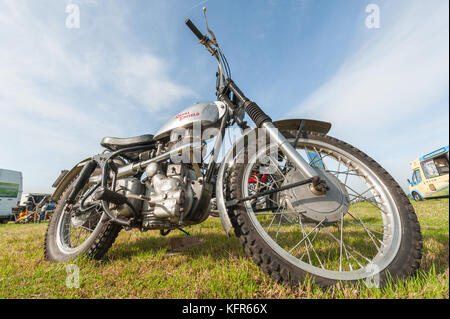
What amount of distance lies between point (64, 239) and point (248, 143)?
237 cm

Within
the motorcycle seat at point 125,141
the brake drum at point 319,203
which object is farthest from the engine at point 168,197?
the brake drum at point 319,203

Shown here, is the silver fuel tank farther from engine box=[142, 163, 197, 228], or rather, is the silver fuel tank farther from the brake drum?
the brake drum

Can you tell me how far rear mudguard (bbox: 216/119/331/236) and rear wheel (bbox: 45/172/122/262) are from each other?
122 cm

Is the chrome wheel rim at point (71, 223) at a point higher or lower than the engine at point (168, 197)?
lower

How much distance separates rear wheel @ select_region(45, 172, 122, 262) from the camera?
1.94m

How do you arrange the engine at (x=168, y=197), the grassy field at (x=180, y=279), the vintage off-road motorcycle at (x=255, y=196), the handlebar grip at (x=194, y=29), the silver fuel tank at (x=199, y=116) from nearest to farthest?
the grassy field at (x=180, y=279) → the vintage off-road motorcycle at (x=255, y=196) → the engine at (x=168, y=197) → the silver fuel tank at (x=199, y=116) → the handlebar grip at (x=194, y=29)

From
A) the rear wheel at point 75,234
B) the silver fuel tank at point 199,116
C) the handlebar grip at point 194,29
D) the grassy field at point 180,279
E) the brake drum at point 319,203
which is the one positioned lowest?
the grassy field at point 180,279

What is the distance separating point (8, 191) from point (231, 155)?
15950 millimetres

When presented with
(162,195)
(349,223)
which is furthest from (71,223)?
(349,223)

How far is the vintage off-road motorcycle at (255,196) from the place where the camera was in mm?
1270

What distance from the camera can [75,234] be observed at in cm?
247

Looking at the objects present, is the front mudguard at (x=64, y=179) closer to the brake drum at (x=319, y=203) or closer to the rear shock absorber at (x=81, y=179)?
the rear shock absorber at (x=81, y=179)

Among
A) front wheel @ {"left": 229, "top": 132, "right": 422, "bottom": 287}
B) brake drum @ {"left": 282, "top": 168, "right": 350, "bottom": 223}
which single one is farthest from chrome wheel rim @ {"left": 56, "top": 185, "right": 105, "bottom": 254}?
brake drum @ {"left": 282, "top": 168, "right": 350, "bottom": 223}

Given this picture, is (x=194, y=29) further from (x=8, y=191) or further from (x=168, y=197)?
(x=8, y=191)
